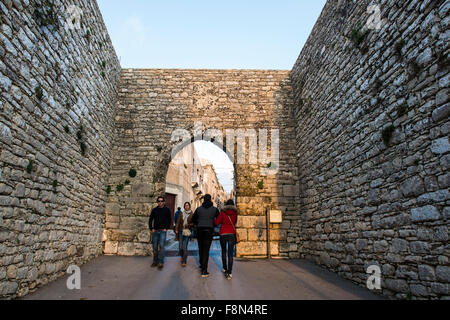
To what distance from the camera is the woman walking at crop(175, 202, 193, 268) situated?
594 centimetres

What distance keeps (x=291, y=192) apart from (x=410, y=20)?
5.06 m

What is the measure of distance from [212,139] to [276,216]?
295 centimetres

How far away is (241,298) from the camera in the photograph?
141 inches

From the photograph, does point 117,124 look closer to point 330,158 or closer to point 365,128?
point 330,158

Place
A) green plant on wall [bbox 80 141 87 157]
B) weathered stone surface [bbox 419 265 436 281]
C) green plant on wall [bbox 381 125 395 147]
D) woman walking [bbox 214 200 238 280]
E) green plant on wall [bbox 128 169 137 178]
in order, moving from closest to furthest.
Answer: weathered stone surface [bbox 419 265 436 281] < green plant on wall [bbox 381 125 395 147] < woman walking [bbox 214 200 238 280] < green plant on wall [bbox 80 141 87 157] < green plant on wall [bbox 128 169 137 178]

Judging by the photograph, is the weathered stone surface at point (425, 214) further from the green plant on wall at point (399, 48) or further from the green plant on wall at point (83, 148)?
the green plant on wall at point (83, 148)

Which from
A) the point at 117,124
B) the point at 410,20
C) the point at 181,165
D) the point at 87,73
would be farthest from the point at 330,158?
the point at 181,165

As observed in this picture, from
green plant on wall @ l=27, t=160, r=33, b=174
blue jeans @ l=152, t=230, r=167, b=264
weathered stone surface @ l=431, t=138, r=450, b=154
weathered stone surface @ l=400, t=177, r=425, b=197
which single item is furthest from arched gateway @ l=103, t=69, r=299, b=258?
weathered stone surface @ l=431, t=138, r=450, b=154

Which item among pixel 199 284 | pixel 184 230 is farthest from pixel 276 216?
pixel 199 284

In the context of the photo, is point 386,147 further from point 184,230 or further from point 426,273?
point 184,230

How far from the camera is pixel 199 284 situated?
4305 mm

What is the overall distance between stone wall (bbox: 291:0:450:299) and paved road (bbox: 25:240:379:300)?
0.56 m

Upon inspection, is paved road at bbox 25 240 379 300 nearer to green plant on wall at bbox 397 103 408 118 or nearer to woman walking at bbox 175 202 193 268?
woman walking at bbox 175 202 193 268

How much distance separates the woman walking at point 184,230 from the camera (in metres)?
5.94
